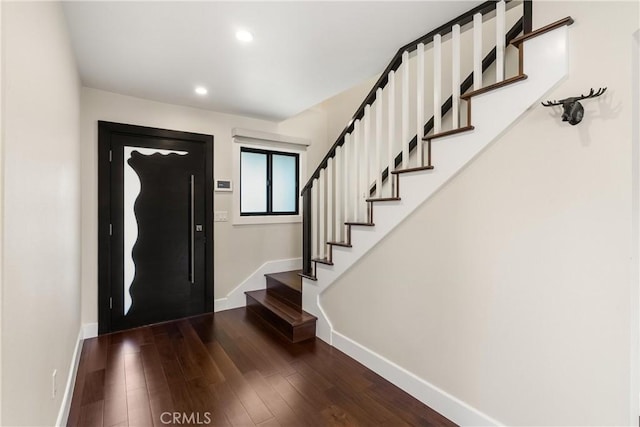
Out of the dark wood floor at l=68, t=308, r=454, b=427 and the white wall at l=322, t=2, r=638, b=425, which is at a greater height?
the white wall at l=322, t=2, r=638, b=425

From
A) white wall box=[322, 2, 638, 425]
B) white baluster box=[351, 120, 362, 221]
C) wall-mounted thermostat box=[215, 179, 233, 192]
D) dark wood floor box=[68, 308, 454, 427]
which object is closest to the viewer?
white wall box=[322, 2, 638, 425]

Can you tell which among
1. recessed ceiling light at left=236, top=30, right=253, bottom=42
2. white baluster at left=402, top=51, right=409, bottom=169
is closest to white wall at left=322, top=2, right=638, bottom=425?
white baluster at left=402, top=51, right=409, bottom=169

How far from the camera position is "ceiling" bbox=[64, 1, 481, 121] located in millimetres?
1770

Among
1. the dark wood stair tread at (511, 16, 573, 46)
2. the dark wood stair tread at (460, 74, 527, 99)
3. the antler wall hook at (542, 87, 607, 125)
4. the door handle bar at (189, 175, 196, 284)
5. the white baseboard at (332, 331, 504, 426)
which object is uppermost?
the dark wood stair tread at (511, 16, 573, 46)

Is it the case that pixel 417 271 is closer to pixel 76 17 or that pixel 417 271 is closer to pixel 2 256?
pixel 2 256

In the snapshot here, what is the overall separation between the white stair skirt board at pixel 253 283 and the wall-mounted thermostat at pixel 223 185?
43.9 inches

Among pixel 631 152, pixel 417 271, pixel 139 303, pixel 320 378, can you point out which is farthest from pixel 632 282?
pixel 139 303

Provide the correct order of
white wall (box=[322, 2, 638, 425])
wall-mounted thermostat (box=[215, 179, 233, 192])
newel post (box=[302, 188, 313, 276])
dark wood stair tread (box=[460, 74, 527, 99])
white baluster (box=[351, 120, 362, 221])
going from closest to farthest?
white wall (box=[322, 2, 638, 425])
dark wood stair tread (box=[460, 74, 527, 99])
white baluster (box=[351, 120, 362, 221])
newel post (box=[302, 188, 313, 276])
wall-mounted thermostat (box=[215, 179, 233, 192])

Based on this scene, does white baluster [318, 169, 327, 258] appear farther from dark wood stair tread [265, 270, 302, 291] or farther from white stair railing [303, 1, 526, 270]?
dark wood stair tread [265, 270, 302, 291]

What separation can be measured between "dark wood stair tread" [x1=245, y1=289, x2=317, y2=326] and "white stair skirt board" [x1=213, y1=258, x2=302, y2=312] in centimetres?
8

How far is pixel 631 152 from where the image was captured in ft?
3.98

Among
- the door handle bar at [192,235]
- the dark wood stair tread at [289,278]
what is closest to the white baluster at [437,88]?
the dark wood stair tread at [289,278]

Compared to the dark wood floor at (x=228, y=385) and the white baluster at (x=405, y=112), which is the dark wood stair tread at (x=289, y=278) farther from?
the white baluster at (x=405, y=112)

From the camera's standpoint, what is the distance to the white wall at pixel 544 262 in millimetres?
1257
